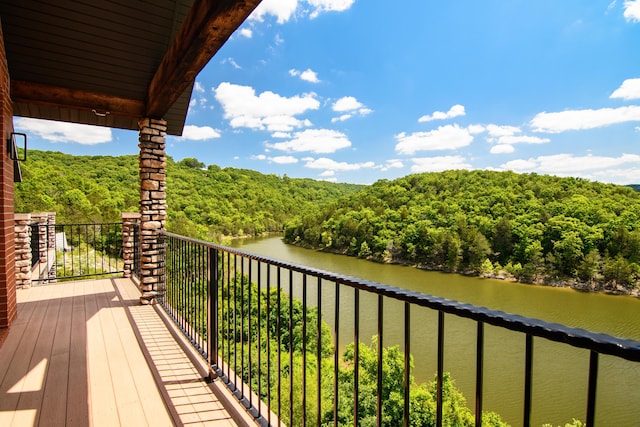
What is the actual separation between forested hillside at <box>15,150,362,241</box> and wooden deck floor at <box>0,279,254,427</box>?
64.2 ft

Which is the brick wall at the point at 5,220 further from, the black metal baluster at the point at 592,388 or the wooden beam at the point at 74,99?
the black metal baluster at the point at 592,388

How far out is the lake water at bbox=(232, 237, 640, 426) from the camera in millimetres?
12945

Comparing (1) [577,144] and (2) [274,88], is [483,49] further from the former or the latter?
(2) [274,88]

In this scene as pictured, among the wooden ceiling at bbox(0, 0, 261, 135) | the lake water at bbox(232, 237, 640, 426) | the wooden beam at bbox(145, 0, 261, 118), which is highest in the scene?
the wooden ceiling at bbox(0, 0, 261, 135)

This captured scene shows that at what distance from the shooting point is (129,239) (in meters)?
5.63

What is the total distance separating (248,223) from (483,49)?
152 ft

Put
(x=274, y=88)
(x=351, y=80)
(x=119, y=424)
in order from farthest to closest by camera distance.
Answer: (x=274, y=88) → (x=351, y=80) → (x=119, y=424)

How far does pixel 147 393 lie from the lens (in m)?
2.18

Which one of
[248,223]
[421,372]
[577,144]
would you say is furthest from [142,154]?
[577,144]

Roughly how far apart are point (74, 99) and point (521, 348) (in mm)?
16112

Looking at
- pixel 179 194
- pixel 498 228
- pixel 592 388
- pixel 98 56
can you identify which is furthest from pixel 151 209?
pixel 498 228

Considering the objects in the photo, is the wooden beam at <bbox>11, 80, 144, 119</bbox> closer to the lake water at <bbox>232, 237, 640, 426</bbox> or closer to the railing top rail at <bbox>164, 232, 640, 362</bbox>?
the lake water at <bbox>232, 237, 640, 426</bbox>

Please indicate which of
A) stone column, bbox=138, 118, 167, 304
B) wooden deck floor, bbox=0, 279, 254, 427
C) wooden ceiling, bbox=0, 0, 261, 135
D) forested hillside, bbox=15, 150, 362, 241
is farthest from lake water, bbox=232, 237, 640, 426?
forested hillside, bbox=15, 150, 362, 241

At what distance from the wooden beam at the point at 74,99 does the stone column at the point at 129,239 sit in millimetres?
1850
